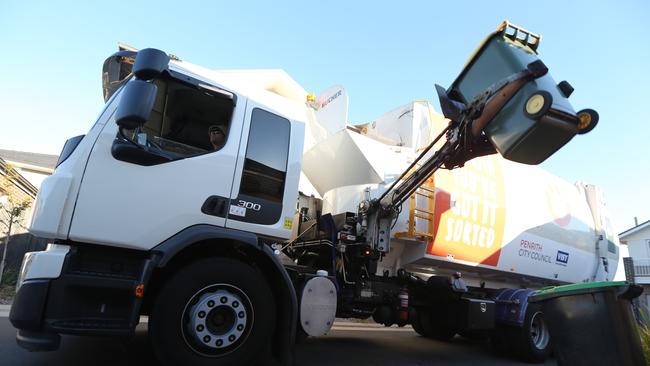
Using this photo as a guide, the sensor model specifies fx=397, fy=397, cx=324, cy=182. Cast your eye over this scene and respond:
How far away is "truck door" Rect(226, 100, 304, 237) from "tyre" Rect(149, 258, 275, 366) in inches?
17.5

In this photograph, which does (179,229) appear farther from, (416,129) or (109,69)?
(416,129)

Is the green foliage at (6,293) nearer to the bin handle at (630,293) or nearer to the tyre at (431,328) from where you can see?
the tyre at (431,328)

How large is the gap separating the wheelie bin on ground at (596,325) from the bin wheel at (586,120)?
4.33 ft

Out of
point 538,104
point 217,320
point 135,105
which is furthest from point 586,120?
point 135,105

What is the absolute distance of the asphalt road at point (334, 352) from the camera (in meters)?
3.61

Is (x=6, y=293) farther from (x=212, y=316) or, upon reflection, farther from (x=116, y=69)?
(x=212, y=316)

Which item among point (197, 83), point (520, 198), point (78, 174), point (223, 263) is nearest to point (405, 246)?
point (520, 198)

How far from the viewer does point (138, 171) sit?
3117 mm

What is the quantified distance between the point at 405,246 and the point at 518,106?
249cm

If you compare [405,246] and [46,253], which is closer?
[46,253]

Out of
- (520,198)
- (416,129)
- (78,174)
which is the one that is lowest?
(78,174)

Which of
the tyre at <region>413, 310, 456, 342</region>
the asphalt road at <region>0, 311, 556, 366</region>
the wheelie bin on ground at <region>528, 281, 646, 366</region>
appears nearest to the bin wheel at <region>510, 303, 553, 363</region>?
the asphalt road at <region>0, 311, 556, 366</region>

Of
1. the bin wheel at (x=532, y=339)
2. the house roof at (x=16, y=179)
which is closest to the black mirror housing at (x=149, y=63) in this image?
the bin wheel at (x=532, y=339)

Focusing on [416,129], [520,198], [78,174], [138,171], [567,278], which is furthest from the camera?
[567,278]
